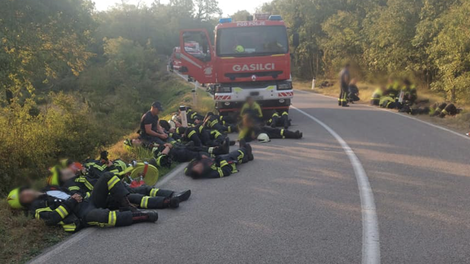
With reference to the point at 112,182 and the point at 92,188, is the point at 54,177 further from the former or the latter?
the point at 112,182

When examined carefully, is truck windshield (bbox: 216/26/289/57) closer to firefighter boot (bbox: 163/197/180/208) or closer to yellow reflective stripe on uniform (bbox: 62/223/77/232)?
firefighter boot (bbox: 163/197/180/208)

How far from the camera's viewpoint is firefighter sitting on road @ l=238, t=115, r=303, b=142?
362 inches

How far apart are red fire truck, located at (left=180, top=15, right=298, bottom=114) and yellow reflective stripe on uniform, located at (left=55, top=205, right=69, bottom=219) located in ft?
24.1

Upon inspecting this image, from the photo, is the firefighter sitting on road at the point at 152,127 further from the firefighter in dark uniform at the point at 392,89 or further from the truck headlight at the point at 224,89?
the firefighter in dark uniform at the point at 392,89

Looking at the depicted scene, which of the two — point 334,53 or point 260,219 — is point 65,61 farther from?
point 334,53

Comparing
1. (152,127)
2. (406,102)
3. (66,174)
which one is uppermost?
(406,102)

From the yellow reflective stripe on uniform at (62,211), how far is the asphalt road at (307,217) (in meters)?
0.31

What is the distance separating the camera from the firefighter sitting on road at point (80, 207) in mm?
4410

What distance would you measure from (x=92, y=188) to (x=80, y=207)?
548 mm

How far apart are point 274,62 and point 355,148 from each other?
438cm

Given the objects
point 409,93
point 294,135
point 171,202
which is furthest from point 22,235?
point 409,93

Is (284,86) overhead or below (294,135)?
overhead

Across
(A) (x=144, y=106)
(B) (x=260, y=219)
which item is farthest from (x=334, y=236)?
(A) (x=144, y=106)

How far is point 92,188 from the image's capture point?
5133 millimetres
